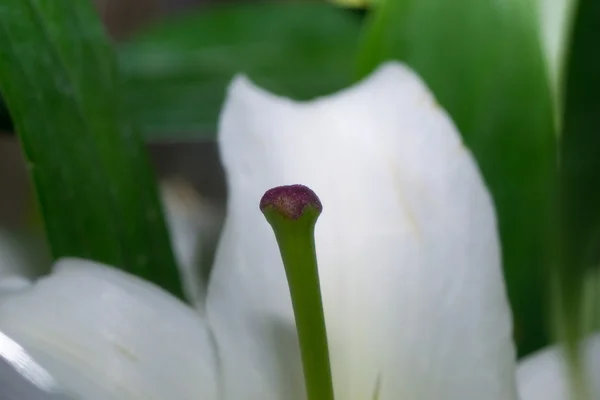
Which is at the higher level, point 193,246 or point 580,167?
point 580,167

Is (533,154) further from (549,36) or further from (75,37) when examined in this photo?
(75,37)

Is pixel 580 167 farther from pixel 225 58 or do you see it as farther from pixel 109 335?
pixel 225 58

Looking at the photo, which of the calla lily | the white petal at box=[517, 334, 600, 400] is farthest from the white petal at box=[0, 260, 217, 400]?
the white petal at box=[517, 334, 600, 400]

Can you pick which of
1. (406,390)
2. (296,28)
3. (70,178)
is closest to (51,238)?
(70,178)

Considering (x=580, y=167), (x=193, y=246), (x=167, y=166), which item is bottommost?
(x=167, y=166)

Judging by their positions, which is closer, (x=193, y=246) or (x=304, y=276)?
(x=304, y=276)

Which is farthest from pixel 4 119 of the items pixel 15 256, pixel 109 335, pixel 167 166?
pixel 167 166

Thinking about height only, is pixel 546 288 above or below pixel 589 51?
below

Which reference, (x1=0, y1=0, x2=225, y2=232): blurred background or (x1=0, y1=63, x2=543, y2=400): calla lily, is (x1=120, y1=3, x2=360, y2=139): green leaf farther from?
(x1=0, y1=0, x2=225, y2=232): blurred background
